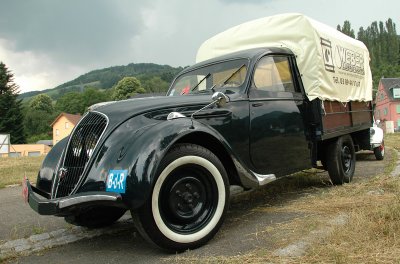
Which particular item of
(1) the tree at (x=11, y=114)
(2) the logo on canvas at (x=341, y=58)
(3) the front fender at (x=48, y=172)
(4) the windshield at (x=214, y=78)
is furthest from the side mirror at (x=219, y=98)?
(1) the tree at (x=11, y=114)

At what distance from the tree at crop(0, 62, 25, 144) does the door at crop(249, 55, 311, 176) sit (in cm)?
5526

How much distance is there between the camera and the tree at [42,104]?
95756 mm

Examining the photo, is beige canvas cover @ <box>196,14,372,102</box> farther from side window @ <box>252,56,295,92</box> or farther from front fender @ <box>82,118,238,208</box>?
front fender @ <box>82,118,238,208</box>

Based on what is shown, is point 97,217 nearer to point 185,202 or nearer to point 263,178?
point 185,202

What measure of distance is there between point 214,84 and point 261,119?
2.60 feet

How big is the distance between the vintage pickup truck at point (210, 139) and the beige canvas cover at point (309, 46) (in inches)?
0.7

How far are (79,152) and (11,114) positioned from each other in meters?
56.7

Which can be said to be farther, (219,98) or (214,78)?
(214,78)

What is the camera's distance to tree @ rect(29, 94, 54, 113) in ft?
314

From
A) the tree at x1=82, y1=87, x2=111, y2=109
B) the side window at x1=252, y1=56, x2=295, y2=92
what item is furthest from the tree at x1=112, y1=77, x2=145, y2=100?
the side window at x1=252, y1=56, x2=295, y2=92

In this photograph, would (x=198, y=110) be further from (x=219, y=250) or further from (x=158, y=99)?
(x=219, y=250)

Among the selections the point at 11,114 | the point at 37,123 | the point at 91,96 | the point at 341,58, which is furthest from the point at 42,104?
the point at 341,58

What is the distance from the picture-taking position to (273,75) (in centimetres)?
507

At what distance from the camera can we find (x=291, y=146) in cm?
496
